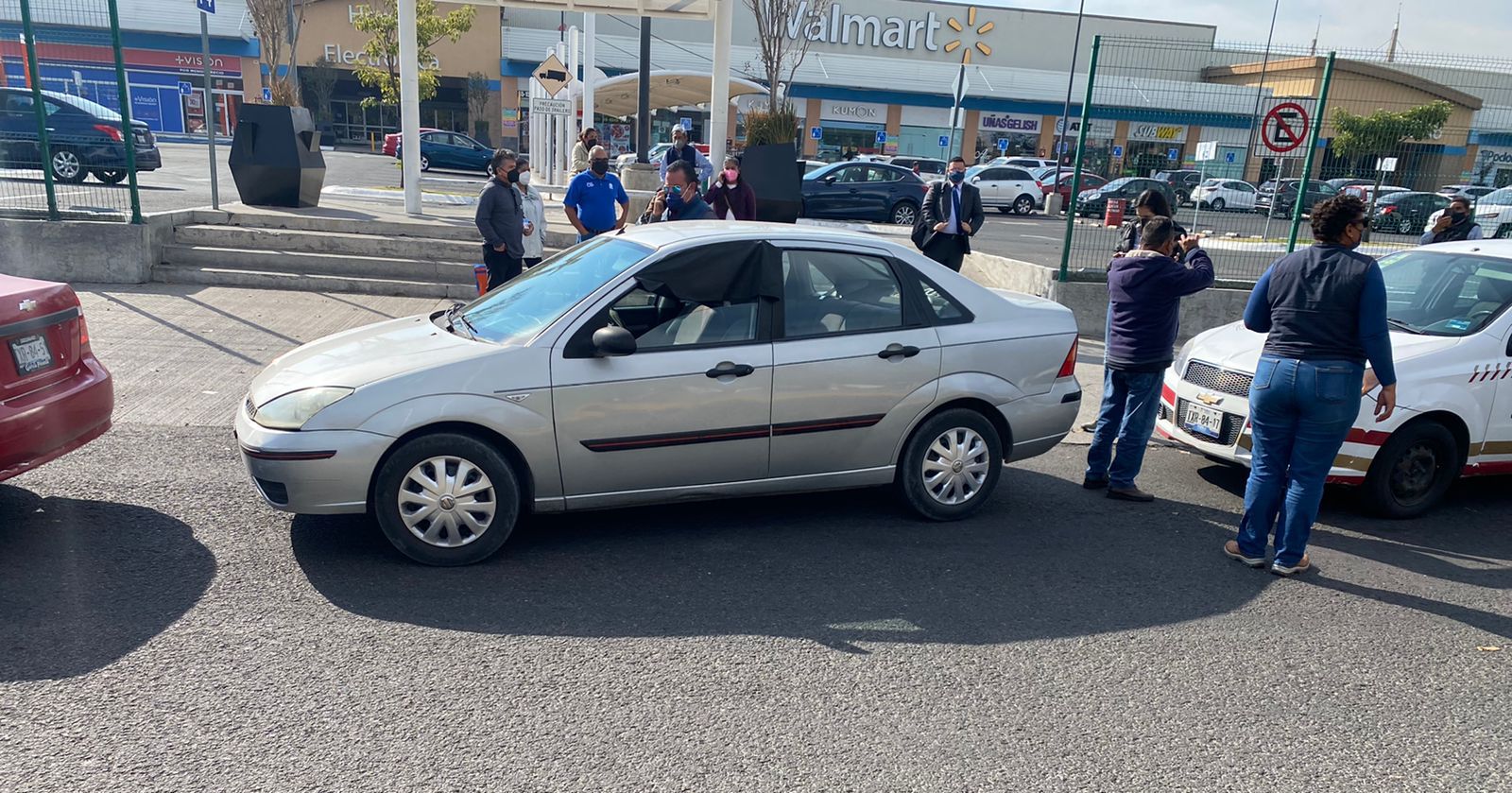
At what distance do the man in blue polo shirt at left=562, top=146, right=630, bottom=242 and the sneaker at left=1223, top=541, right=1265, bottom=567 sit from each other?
618cm

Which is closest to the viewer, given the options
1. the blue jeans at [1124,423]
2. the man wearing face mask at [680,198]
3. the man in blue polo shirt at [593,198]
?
Result: the blue jeans at [1124,423]

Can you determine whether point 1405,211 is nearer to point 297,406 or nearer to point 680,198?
point 680,198

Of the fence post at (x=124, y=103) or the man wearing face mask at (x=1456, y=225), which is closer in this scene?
the man wearing face mask at (x=1456, y=225)

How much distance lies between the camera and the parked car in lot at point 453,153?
33594mm

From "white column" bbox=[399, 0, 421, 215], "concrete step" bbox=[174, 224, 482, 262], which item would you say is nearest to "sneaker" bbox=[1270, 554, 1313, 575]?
"concrete step" bbox=[174, 224, 482, 262]

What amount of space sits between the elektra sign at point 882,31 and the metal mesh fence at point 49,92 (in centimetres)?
3992

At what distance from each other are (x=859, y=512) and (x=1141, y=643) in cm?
184

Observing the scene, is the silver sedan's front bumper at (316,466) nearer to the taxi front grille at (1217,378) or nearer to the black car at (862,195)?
the taxi front grille at (1217,378)

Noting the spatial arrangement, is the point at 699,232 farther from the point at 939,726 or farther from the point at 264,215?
the point at 264,215

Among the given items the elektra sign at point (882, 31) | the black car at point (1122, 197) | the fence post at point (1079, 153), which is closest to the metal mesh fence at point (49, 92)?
the fence post at point (1079, 153)

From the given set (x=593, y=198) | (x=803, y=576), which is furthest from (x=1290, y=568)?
(x=593, y=198)

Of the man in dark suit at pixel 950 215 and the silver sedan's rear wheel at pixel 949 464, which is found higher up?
the man in dark suit at pixel 950 215

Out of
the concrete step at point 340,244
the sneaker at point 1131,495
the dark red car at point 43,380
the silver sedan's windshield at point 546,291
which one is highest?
the silver sedan's windshield at point 546,291

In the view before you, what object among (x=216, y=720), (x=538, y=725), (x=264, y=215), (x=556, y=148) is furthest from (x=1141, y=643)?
(x=556, y=148)
